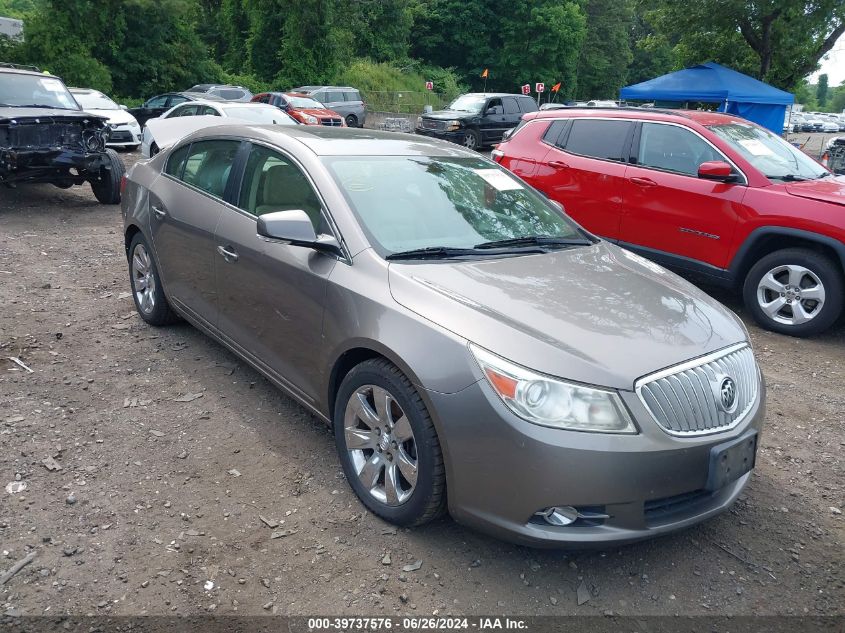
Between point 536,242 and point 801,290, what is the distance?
3.23 m

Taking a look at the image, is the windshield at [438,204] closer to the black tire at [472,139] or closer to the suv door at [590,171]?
the suv door at [590,171]

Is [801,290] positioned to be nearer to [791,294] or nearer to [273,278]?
[791,294]

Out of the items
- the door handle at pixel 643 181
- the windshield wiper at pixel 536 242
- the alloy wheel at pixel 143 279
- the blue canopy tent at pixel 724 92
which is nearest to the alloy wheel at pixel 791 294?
the door handle at pixel 643 181

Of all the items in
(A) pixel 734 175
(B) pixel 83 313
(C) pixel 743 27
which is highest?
(C) pixel 743 27

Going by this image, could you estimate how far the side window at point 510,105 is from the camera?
22.1 meters

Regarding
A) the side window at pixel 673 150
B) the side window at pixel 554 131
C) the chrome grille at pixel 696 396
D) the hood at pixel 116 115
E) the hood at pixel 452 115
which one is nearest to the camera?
the chrome grille at pixel 696 396

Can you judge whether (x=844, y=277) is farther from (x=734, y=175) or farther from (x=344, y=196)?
(x=344, y=196)

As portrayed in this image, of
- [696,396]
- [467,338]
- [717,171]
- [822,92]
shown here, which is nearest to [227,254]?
[467,338]

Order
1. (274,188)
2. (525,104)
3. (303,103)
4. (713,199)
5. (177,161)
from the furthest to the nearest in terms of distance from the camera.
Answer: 1. (303,103)
2. (525,104)
3. (713,199)
4. (177,161)
5. (274,188)

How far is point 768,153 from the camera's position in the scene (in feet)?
21.4

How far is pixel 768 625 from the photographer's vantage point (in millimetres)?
2680

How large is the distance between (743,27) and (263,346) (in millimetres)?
22839

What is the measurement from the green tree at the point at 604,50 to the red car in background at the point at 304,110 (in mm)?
42148

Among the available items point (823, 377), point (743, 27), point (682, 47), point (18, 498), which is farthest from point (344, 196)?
point (682, 47)
